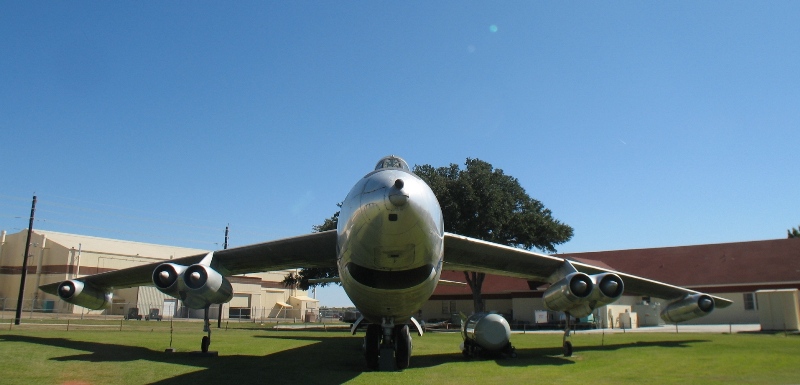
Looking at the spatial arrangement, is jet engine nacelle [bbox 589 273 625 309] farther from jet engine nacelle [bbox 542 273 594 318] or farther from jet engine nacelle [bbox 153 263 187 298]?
jet engine nacelle [bbox 153 263 187 298]

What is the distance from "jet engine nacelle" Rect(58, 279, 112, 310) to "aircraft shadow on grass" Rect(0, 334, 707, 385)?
4.63 ft

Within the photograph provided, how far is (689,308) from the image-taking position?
66.1 feet

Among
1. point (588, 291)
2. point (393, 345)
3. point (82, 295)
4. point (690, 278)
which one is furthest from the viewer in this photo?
point (690, 278)

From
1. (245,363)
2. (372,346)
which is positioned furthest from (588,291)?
(245,363)

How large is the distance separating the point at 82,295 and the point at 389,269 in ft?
47.8

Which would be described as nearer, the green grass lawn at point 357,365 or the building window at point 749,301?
the green grass lawn at point 357,365

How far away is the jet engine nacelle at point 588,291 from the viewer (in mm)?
15164

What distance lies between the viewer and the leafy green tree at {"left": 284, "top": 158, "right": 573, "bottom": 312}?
41469 mm

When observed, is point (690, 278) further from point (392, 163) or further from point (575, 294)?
point (392, 163)

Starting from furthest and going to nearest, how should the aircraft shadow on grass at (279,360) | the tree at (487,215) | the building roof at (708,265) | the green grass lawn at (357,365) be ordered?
the building roof at (708,265) → the tree at (487,215) → the aircraft shadow on grass at (279,360) → the green grass lawn at (357,365)

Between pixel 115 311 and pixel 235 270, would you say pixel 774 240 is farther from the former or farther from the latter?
pixel 115 311

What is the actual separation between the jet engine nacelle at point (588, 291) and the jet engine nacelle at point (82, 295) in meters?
16.3

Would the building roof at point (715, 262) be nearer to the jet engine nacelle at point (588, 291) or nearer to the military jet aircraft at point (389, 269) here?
the military jet aircraft at point (389, 269)

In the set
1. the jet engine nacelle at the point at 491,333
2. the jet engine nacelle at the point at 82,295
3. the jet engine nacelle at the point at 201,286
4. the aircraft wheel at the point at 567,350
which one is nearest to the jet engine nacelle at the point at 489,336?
the jet engine nacelle at the point at 491,333
